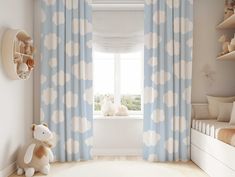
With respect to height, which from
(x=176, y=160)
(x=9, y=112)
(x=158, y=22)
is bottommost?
(x=176, y=160)

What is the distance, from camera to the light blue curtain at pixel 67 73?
411 cm

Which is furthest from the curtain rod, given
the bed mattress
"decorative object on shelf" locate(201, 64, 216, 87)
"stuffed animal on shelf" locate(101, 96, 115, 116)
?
the bed mattress

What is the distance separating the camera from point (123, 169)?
3.65m

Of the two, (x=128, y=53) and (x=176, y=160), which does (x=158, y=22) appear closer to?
(x=128, y=53)

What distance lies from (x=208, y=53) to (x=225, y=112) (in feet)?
3.12

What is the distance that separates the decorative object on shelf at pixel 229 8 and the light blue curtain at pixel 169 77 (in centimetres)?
47

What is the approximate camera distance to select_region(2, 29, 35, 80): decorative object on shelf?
325 centimetres

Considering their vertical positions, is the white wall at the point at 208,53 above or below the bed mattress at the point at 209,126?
above

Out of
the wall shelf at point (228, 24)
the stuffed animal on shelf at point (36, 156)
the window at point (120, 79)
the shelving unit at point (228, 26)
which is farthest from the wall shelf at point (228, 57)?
the stuffed animal on shelf at point (36, 156)

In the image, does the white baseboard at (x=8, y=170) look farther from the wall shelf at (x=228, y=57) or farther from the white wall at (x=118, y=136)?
the wall shelf at (x=228, y=57)

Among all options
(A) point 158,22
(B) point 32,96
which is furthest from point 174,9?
(B) point 32,96

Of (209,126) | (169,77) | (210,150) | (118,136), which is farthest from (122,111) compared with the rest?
(210,150)

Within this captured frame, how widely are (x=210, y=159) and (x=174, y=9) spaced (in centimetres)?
201

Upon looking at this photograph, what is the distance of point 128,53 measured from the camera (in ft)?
14.8
